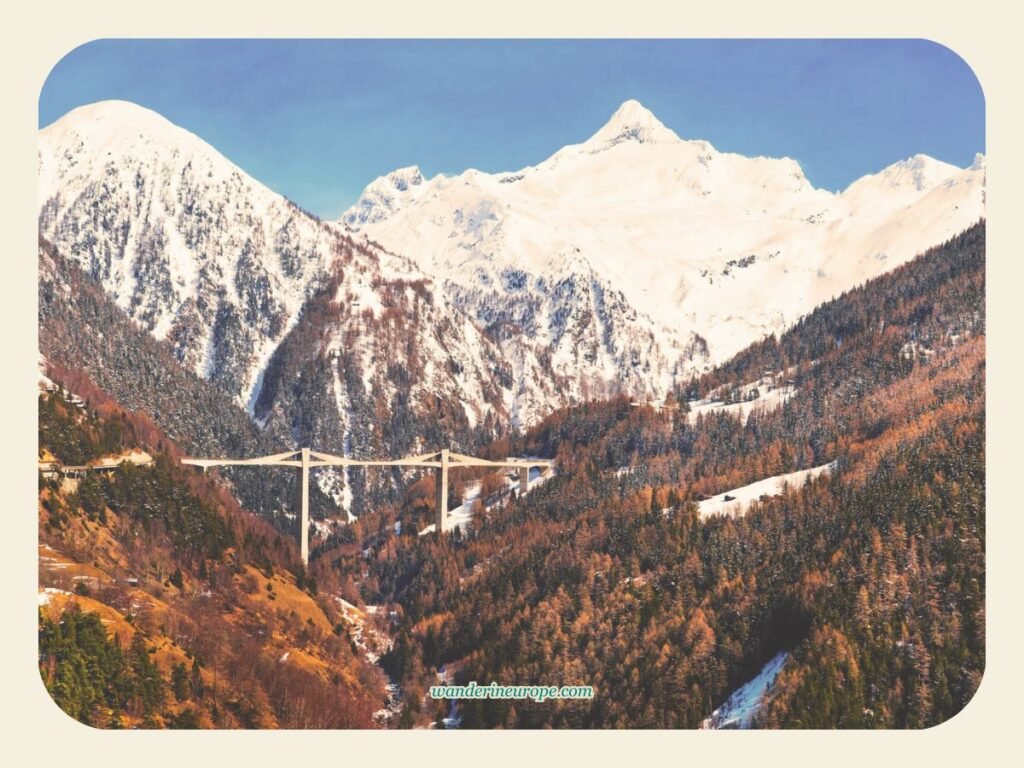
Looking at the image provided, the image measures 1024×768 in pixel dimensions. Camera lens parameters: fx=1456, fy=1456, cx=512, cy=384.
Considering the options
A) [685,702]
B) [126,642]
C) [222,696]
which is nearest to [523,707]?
[685,702]

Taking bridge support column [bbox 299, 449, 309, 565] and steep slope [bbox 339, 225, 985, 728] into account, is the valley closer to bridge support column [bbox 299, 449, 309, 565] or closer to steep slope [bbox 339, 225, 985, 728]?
steep slope [bbox 339, 225, 985, 728]

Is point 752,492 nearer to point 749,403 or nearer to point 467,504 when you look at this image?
point 467,504

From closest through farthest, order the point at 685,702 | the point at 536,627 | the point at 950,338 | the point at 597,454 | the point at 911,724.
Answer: the point at 911,724 < the point at 685,702 < the point at 536,627 < the point at 950,338 < the point at 597,454

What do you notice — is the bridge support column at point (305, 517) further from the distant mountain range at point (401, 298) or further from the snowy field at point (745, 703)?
the distant mountain range at point (401, 298)

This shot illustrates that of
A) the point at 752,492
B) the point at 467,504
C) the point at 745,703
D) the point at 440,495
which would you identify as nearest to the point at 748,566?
the point at 752,492

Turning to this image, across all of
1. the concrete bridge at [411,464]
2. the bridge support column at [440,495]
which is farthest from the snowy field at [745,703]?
the bridge support column at [440,495]

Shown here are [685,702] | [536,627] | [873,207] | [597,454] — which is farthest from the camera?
[873,207]
